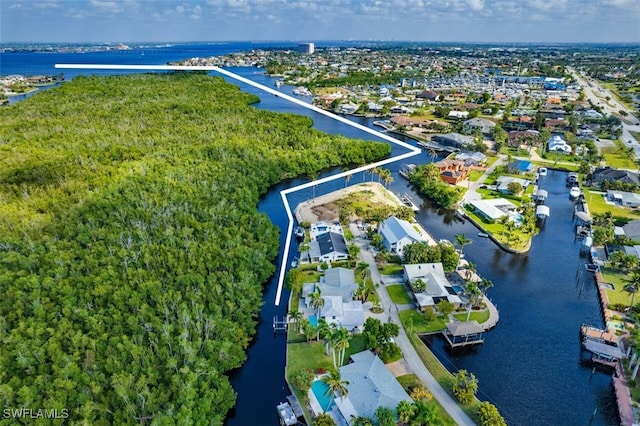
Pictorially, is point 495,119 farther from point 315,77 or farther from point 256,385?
point 256,385

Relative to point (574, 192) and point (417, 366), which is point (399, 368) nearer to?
point (417, 366)

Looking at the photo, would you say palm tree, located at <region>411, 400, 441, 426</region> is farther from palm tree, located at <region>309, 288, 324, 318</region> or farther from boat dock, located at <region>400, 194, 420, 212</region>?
boat dock, located at <region>400, 194, 420, 212</region>

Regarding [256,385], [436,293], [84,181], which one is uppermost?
[84,181]

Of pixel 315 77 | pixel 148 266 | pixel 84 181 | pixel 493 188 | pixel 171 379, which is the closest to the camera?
pixel 171 379

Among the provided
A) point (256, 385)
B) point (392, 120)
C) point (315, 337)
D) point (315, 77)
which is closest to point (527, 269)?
point (315, 337)

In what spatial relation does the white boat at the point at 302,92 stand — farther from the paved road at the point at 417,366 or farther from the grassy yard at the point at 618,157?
the paved road at the point at 417,366

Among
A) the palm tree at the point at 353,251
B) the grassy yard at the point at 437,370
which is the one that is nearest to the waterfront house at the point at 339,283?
the palm tree at the point at 353,251
